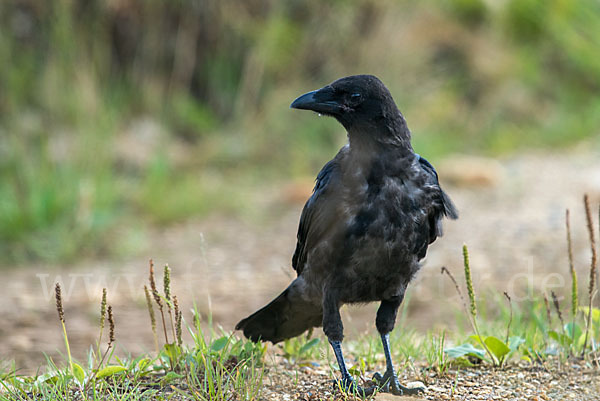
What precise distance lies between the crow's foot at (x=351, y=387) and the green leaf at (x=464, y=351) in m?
0.46

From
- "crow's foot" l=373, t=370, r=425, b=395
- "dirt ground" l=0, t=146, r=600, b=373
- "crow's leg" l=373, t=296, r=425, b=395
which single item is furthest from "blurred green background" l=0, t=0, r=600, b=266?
"crow's foot" l=373, t=370, r=425, b=395

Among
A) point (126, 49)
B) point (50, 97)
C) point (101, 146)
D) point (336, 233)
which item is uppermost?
point (126, 49)

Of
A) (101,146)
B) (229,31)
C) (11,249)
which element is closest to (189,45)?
(229,31)

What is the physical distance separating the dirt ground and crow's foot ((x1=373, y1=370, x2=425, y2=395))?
544mm

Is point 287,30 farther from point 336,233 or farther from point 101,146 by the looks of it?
point 336,233

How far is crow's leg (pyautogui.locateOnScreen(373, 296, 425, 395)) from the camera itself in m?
3.04

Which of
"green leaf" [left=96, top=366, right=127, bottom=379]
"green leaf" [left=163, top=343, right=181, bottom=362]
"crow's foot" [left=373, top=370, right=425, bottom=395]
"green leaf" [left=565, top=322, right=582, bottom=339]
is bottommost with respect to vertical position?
"crow's foot" [left=373, top=370, right=425, bottom=395]

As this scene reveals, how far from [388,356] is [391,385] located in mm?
131

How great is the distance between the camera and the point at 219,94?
30.9 feet

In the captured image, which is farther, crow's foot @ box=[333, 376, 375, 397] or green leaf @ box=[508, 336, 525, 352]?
green leaf @ box=[508, 336, 525, 352]

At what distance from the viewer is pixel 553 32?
12.4m

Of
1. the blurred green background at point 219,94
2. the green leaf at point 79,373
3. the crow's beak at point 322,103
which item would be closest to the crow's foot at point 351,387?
the green leaf at point 79,373

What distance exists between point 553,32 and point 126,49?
7075 millimetres

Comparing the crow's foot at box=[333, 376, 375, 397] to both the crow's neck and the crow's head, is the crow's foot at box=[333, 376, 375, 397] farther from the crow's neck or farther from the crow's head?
the crow's head
